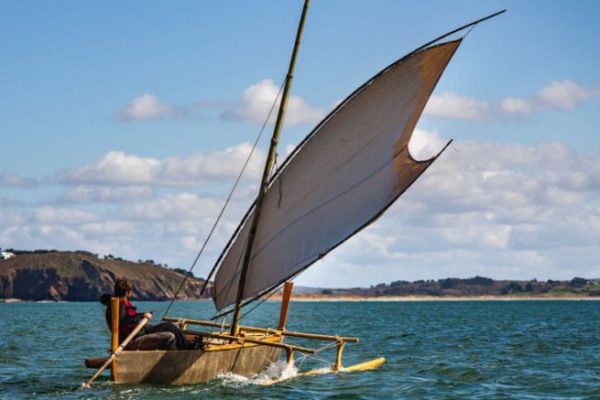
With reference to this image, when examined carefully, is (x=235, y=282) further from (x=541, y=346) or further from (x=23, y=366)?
(x=541, y=346)

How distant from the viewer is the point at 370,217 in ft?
87.1

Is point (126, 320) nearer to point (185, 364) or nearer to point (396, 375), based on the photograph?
point (185, 364)

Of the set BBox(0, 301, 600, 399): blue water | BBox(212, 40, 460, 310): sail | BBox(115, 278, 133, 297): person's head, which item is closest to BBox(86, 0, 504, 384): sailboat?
BBox(212, 40, 460, 310): sail

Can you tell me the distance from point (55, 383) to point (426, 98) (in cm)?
1204

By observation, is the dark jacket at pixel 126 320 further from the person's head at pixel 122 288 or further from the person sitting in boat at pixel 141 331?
the person's head at pixel 122 288

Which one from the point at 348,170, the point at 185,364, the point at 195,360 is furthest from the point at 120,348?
the point at 348,170

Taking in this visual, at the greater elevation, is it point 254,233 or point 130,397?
point 254,233

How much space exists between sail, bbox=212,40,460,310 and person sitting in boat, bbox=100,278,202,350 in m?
3.46

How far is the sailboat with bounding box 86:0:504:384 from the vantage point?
1044 inches

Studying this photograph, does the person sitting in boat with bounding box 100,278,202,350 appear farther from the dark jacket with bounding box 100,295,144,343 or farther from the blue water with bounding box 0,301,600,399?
the blue water with bounding box 0,301,600,399

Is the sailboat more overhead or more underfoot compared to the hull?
more overhead

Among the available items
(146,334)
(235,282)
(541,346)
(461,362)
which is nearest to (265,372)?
(235,282)

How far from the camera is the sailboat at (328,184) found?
26.5 meters

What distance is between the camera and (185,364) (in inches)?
1001
